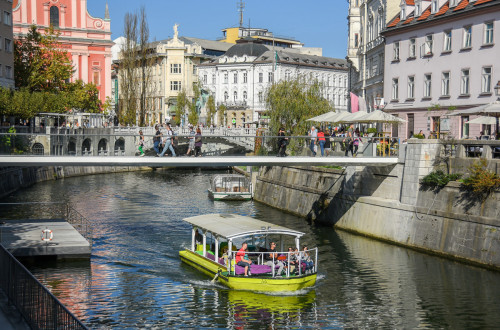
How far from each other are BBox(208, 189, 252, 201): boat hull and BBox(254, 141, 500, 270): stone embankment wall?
29.1ft

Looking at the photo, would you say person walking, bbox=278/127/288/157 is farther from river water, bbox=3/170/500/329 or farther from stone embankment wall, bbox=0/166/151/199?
stone embankment wall, bbox=0/166/151/199

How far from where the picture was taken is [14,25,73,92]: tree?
75250 millimetres

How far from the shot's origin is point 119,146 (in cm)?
3344

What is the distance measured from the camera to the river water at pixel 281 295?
2441 cm

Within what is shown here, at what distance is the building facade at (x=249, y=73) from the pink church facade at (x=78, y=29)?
32.0m

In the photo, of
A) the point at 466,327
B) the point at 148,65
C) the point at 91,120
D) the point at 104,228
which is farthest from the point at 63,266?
the point at 148,65

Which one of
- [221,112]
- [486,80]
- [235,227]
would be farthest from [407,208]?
[221,112]

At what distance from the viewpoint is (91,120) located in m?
77.2

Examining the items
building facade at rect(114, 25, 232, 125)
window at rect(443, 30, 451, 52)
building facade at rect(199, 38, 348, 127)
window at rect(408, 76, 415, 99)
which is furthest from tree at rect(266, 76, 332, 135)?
building facade at rect(114, 25, 232, 125)

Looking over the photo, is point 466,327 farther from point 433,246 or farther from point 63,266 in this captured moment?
point 63,266

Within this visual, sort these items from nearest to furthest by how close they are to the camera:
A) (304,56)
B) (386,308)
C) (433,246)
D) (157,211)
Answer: (386,308)
(433,246)
(157,211)
(304,56)

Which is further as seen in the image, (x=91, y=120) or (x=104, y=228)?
(x=91, y=120)

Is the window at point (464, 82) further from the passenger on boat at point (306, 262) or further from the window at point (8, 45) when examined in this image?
the window at point (8, 45)

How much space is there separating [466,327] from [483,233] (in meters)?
8.59
